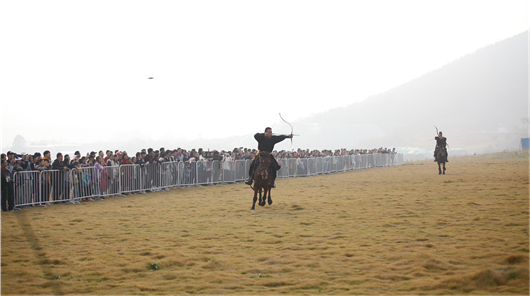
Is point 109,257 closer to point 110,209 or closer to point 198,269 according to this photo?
point 198,269

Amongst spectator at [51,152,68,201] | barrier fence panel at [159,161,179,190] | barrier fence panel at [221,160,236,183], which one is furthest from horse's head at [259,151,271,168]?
barrier fence panel at [221,160,236,183]

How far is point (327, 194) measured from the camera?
16.9 metres

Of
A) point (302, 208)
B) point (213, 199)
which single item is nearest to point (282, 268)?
point (302, 208)

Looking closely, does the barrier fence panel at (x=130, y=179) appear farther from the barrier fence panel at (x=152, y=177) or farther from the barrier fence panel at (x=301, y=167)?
the barrier fence panel at (x=301, y=167)

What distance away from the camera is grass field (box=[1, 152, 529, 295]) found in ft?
18.6

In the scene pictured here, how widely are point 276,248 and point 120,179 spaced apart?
11774 millimetres

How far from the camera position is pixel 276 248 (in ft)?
25.4

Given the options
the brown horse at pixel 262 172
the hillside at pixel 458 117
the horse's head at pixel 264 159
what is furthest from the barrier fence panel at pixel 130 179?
the hillside at pixel 458 117

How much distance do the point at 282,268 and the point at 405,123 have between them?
187776 millimetres

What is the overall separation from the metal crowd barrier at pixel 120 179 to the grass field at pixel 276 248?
3.57 feet

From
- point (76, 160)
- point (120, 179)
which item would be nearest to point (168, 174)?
point (120, 179)

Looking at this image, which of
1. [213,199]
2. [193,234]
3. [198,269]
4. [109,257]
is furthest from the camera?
[213,199]

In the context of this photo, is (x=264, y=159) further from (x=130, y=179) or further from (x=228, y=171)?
(x=228, y=171)

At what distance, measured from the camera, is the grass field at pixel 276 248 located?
5.66 metres
